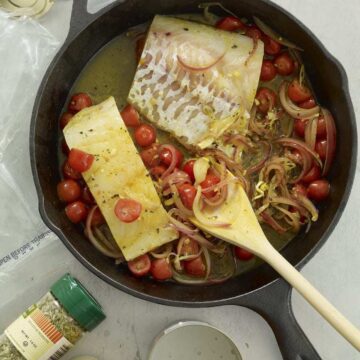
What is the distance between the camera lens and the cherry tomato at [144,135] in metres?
1.94

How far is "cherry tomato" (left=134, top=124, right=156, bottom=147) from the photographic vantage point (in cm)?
194

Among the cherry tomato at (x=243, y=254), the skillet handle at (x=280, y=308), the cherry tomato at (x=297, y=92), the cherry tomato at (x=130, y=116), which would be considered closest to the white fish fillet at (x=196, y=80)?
the cherry tomato at (x=130, y=116)

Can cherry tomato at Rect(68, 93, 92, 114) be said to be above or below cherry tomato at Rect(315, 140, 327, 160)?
above

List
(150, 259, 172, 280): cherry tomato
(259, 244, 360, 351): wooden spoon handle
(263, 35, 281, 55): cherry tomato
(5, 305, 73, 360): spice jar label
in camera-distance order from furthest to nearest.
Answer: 1. (263, 35, 281, 55): cherry tomato
2. (150, 259, 172, 280): cherry tomato
3. (5, 305, 73, 360): spice jar label
4. (259, 244, 360, 351): wooden spoon handle

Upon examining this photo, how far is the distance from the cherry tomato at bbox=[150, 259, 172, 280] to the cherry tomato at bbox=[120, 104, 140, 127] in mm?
455

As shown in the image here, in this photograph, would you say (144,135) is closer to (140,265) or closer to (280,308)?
(140,265)

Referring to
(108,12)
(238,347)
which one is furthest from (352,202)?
(108,12)

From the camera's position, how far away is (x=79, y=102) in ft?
6.46

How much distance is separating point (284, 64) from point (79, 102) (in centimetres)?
70

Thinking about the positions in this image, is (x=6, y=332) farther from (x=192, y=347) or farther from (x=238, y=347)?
(x=238, y=347)

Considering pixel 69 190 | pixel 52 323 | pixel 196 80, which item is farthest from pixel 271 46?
pixel 52 323

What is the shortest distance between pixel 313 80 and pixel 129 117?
0.65 meters

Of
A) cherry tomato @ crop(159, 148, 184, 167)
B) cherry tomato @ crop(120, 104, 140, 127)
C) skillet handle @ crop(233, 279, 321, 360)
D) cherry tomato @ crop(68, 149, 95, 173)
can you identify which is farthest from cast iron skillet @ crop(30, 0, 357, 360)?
cherry tomato @ crop(159, 148, 184, 167)

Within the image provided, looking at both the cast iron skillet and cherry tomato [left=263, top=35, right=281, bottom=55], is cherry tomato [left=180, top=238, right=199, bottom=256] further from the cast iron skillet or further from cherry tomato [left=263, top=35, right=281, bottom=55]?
cherry tomato [left=263, top=35, right=281, bottom=55]
